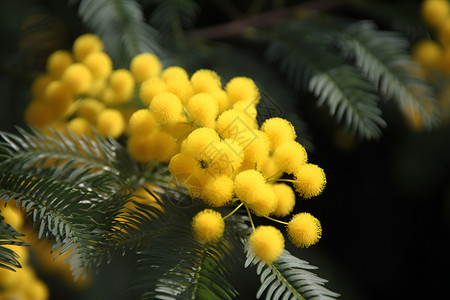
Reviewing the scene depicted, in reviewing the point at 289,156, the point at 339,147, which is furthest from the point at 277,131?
the point at 339,147

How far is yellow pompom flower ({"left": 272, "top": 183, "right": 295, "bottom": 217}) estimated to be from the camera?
0.62 metres

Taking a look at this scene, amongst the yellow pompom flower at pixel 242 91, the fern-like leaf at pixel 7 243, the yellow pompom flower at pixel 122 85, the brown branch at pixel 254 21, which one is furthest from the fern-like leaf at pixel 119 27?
the fern-like leaf at pixel 7 243

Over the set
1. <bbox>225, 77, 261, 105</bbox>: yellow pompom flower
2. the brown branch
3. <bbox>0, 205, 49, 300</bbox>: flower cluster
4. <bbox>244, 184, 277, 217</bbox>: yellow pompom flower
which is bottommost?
<bbox>0, 205, 49, 300</bbox>: flower cluster

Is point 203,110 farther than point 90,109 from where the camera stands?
No

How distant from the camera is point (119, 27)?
1054mm

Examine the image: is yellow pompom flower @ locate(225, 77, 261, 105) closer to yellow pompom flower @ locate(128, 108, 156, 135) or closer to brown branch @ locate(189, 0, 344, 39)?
yellow pompom flower @ locate(128, 108, 156, 135)

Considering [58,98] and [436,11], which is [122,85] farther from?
[436,11]

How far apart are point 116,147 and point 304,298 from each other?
38 centimetres

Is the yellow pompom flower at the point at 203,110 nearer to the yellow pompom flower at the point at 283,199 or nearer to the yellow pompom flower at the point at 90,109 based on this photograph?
the yellow pompom flower at the point at 283,199

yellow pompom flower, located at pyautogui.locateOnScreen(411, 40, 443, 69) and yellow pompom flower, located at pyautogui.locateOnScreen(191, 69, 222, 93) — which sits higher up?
yellow pompom flower, located at pyautogui.locateOnScreen(411, 40, 443, 69)

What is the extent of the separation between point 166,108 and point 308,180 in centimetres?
22

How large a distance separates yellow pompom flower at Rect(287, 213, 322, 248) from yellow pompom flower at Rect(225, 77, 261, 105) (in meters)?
0.19

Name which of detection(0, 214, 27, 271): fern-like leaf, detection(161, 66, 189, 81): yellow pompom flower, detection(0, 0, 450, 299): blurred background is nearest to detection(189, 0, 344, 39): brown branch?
detection(0, 0, 450, 299): blurred background

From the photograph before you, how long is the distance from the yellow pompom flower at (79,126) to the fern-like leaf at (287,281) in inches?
17.1
